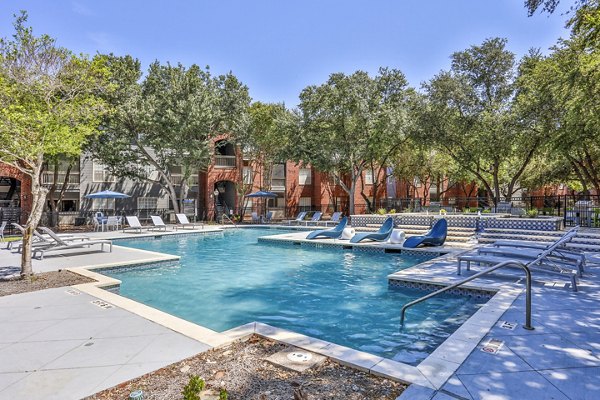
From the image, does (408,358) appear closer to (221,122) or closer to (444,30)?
(444,30)

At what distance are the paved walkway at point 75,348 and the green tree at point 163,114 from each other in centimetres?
1798

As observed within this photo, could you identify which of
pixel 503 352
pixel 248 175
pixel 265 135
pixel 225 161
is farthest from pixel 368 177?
pixel 503 352

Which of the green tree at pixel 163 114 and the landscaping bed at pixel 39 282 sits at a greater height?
the green tree at pixel 163 114

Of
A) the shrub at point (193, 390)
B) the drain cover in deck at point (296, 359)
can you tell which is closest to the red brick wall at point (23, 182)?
the drain cover in deck at point (296, 359)

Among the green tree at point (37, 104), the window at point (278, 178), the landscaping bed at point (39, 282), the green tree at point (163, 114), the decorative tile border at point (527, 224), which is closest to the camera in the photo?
the landscaping bed at point (39, 282)

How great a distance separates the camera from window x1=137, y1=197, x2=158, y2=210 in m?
29.3

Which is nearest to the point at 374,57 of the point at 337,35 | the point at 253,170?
the point at 337,35

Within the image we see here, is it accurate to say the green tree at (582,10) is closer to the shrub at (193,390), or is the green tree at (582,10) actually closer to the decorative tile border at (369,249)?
the decorative tile border at (369,249)

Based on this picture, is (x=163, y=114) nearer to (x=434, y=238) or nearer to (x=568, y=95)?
(x=434, y=238)

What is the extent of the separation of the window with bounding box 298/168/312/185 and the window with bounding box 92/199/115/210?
16219mm

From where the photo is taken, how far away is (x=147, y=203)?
29641mm

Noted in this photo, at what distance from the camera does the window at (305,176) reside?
3438 centimetres

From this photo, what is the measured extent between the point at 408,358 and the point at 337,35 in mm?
14760

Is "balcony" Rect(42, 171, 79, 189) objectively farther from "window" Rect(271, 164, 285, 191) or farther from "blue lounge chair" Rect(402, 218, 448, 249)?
"blue lounge chair" Rect(402, 218, 448, 249)
